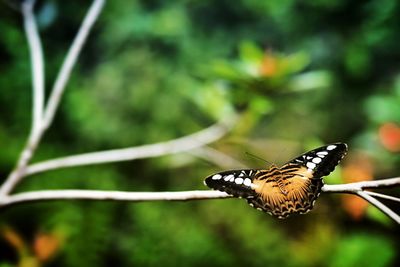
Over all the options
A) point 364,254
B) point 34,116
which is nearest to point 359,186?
point 34,116

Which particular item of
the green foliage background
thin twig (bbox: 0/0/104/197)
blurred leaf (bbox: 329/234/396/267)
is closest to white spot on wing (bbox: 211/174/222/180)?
thin twig (bbox: 0/0/104/197)

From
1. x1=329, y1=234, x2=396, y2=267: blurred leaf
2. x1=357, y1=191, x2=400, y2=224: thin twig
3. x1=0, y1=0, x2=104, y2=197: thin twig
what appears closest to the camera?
x1=357, y1=191, x2=400, y2=224: thin twig

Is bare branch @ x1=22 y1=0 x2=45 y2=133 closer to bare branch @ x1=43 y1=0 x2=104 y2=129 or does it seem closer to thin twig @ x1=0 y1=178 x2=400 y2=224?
bare branch @ x1=43 y1=0 x2=104 y2=129

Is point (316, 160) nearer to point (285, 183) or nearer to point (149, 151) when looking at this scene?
point (285, 183)

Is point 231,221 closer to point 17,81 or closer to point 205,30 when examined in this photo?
point 205,30

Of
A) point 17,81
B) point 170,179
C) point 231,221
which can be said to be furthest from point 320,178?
point 17,81

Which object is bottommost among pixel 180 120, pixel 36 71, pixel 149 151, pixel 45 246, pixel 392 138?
pixel 45 246

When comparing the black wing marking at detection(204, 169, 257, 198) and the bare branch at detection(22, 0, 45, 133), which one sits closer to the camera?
the black wing marking at detection(204, 169, 257, 198)
